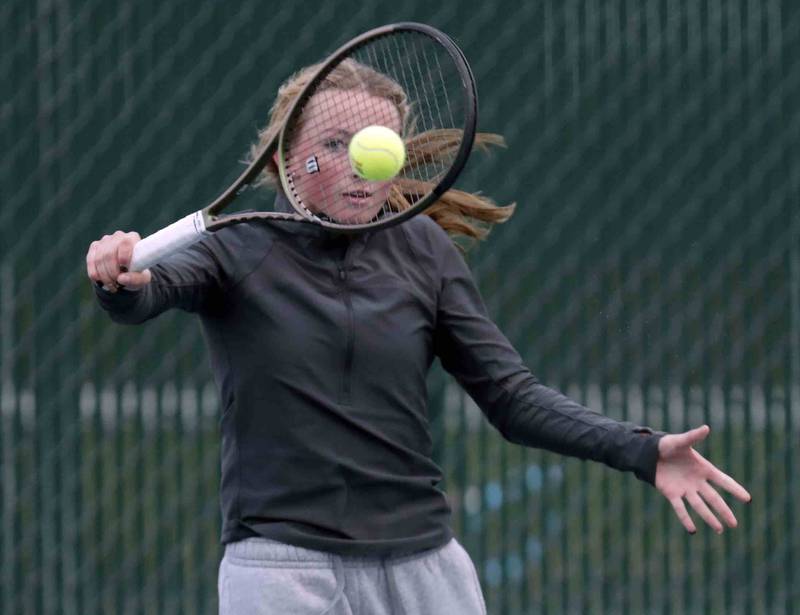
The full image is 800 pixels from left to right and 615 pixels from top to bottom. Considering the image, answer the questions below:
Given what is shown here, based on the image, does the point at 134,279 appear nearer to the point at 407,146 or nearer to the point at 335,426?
the point at 335,426

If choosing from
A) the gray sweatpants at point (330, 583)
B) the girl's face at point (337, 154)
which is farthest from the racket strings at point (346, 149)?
the gray sweatpants at point (330, 583)

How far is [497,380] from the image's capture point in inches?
115

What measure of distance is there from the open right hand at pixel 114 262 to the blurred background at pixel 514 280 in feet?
5.91

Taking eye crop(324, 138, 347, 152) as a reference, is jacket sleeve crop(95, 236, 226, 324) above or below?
below

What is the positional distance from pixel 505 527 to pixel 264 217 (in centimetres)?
182

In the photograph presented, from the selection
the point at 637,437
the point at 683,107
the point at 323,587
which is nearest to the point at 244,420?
the point at 323,587

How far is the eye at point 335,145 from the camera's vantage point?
2836mm

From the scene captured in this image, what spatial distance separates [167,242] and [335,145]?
0.39 m

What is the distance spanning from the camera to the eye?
2836 millimetres

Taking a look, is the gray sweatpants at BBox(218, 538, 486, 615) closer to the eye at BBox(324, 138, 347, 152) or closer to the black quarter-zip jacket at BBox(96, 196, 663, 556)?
the black quarter-zip jacket at BBox(96, 196, 663, 556)

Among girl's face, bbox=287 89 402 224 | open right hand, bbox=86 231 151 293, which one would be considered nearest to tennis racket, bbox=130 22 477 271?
girl's face, bbox=287 89 402 224

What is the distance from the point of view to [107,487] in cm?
432

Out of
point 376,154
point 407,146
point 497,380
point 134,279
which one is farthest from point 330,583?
point 407,146

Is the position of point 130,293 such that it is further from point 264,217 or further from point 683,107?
point 683,107
